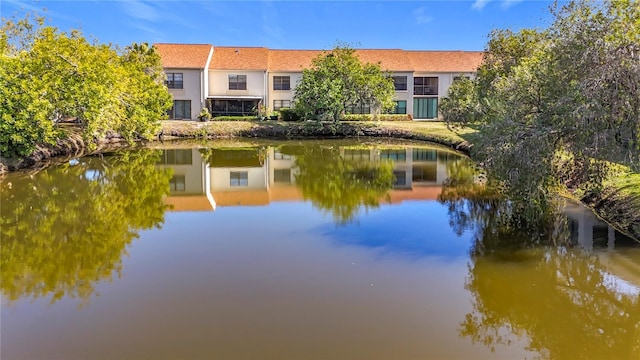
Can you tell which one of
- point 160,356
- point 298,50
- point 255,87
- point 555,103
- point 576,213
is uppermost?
point 298,50

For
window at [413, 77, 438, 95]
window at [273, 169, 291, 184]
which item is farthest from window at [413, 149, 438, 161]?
window at [413, 77, 438, 95]

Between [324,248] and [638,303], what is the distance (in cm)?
555

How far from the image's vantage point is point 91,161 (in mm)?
24734

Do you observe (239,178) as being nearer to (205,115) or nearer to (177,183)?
(177,183)

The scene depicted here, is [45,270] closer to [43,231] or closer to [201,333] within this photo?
[43,231]

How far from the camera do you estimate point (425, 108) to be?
165 ft

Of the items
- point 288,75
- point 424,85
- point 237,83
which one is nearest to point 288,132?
point 237,83

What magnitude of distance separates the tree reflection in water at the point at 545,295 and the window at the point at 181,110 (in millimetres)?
36190

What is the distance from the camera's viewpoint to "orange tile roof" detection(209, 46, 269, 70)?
46.4 metres

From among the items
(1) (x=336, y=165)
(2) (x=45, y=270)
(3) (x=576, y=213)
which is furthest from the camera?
(1) (x=336, y=165)

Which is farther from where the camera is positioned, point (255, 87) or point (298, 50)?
point (298, 50)

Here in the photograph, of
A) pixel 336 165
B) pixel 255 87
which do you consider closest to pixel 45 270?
pixel 336 165

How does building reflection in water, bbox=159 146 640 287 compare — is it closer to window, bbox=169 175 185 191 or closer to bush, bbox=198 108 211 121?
window, bbox=169 175 185 191

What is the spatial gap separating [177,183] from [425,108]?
35503 millimetres
